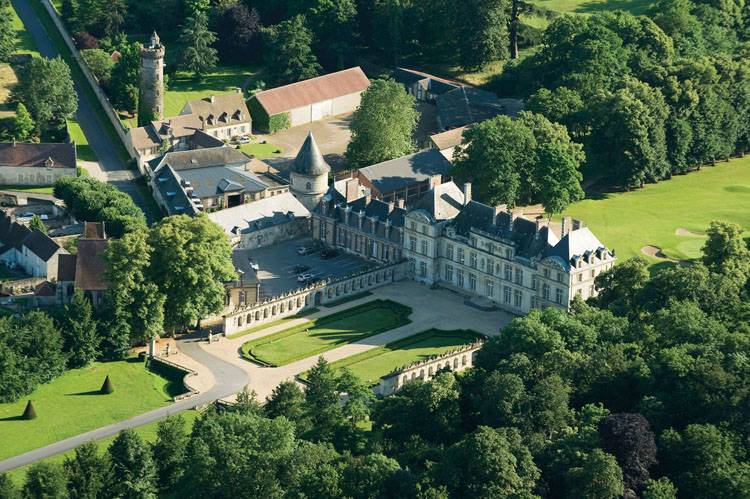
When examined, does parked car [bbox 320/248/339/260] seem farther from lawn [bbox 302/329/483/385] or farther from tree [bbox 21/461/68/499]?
tree [bbox 21/461/68/499]

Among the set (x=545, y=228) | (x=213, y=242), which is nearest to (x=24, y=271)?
(x=213, y=242)

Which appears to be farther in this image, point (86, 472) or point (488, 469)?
point (86, 472)

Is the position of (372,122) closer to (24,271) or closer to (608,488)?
(24,271)

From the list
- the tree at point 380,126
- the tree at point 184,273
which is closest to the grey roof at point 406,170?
the tree at point 380,126

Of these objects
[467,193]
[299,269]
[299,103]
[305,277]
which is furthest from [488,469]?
[299,103]

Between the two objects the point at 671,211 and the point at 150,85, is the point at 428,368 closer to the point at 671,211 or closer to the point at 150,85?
the point at 671,211

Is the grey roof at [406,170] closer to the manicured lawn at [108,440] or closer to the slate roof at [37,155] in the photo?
the slate roof at [37,155]
